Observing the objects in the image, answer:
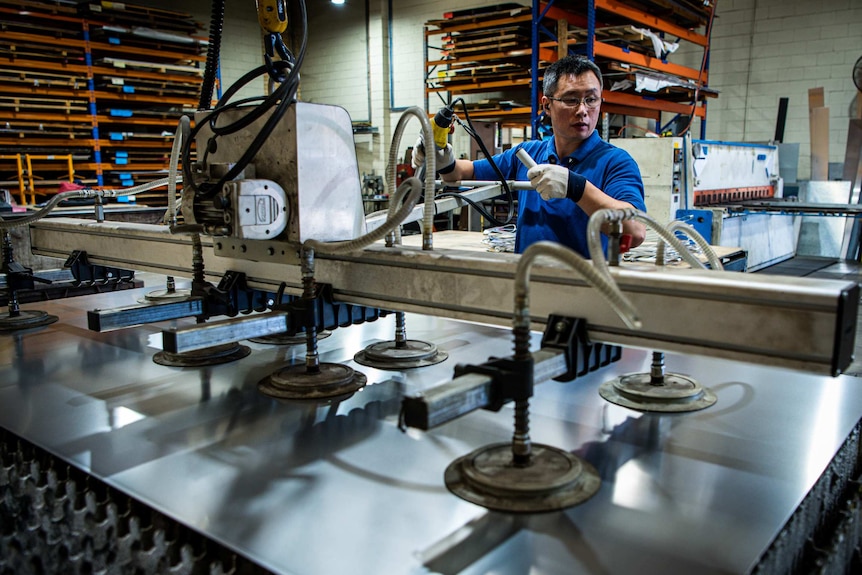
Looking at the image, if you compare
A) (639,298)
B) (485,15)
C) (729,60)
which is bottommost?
(639,298)

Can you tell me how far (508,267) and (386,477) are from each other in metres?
0.42

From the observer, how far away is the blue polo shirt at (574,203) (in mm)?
2096

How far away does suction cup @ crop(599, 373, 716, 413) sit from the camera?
4.53ft

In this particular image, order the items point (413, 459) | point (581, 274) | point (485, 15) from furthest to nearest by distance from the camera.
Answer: point (485, 15), point (413, 459), point (581, 274)

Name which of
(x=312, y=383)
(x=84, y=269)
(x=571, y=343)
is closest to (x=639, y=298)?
(x=571, y=343)

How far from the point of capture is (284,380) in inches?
59.4

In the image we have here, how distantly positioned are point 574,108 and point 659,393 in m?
1.08

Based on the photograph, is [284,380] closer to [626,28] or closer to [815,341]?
[815,341]

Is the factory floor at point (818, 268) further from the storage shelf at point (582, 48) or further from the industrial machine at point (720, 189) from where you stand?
the storage shelf at point (582, 48)

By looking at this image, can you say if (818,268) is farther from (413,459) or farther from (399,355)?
(413,459)

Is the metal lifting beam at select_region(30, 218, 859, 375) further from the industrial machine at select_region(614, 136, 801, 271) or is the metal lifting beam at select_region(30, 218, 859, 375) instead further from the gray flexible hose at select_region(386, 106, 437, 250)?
the industrial machine at select_region(614, 136, 801, 271)

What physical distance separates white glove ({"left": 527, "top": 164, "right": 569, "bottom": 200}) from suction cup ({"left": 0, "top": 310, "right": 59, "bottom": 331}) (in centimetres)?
166

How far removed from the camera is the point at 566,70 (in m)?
2.13

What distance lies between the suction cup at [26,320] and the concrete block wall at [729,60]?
180 inches
